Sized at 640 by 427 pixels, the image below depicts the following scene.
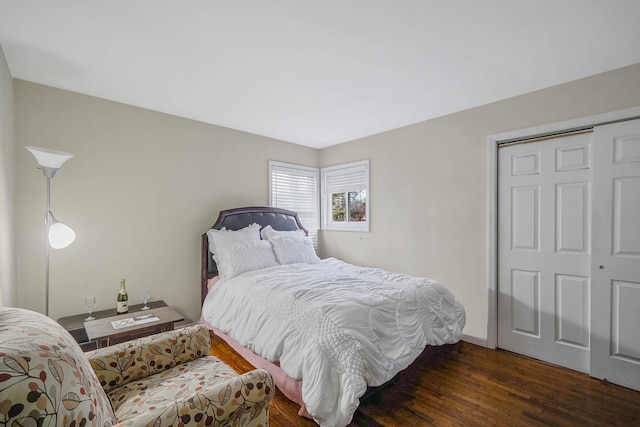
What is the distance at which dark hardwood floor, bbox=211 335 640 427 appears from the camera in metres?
1.89

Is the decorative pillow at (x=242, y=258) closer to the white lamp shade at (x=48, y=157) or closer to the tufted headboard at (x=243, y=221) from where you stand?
the tufted headboard at (x=243, y=221)

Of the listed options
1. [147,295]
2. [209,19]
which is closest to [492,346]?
[147,295]

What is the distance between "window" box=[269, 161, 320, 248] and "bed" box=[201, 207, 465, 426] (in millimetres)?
1026

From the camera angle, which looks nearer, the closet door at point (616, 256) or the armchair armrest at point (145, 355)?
the armchair armrest at point (145, 355)

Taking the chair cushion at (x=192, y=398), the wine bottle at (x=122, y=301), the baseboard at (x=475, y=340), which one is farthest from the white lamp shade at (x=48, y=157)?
the baseboard at (x=475, y=340)

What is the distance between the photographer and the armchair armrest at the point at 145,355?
1.51 meters

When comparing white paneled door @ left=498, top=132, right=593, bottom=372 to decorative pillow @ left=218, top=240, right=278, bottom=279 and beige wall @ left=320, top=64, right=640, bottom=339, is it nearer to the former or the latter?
beige wall @ left=320, top=64, right=640, bottom=339

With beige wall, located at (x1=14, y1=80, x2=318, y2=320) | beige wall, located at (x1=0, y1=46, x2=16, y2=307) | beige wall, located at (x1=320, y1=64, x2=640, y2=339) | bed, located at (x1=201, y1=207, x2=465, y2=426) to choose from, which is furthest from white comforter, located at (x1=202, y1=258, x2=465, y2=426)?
beige wall, located at (x1=0, y1=46, x2=16, y2=307)

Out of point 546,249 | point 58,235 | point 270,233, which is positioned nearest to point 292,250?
point 270,233

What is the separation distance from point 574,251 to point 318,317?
2.45 metres

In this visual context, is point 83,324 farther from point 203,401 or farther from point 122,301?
point 203,401

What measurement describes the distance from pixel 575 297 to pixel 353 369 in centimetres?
229

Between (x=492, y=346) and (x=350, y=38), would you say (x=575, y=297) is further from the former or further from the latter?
(x=350, y=38)

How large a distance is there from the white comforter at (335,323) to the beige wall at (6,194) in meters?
1.53
